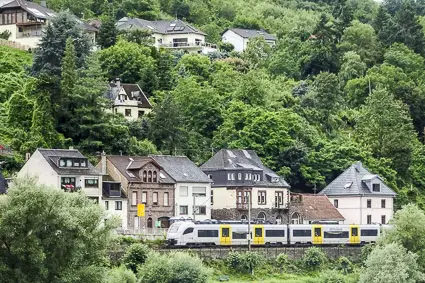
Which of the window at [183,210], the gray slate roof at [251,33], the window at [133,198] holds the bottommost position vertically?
the window at [183,210]

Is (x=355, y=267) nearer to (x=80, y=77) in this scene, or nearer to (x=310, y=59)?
(x=80, y=77)

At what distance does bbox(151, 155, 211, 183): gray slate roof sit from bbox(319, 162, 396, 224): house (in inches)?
577

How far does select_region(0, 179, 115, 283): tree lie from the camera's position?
64.0 m

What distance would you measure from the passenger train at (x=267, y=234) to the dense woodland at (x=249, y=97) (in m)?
14.3

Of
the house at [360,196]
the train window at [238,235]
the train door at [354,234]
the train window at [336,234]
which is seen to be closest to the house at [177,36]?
the house at [360,196]

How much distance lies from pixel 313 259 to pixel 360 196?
746 inches

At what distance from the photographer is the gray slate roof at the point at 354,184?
363 ft

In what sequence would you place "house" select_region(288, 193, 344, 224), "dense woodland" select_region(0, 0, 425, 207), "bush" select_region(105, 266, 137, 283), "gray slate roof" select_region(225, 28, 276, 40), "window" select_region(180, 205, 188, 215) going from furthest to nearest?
"gray slate roof" select_region(225, 28, 276, 40)
"house" select_region(288, 193, 344, 224)
"dense woodland" select_region(0, 0, 425, 207)
"window" select_region(180, 205, 188, 215)
"bush" select_region(105, 266, 137, 283)

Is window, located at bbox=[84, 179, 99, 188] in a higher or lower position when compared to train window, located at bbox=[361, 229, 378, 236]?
higher

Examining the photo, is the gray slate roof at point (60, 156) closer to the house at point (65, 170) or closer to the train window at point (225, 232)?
the house at point (65, 170)

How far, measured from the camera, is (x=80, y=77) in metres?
109

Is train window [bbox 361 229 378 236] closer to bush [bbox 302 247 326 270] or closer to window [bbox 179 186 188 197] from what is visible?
bush [bbox 302 247 326 270]

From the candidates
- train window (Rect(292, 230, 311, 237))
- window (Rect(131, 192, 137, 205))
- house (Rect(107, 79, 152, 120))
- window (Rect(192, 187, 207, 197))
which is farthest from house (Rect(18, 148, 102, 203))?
house (Rect(107, 79, 152, 120))

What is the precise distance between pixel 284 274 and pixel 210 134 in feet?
100
